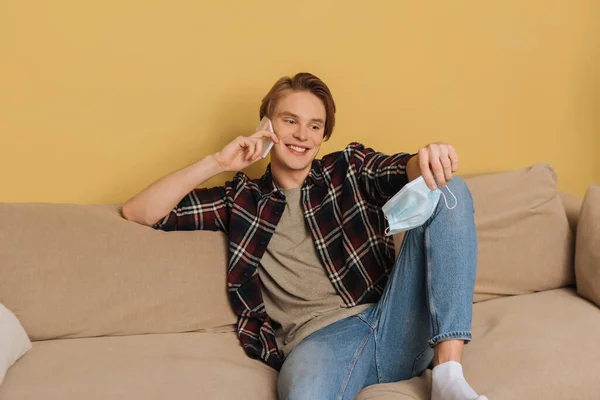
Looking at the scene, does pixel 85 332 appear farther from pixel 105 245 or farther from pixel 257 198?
pixel 257 198

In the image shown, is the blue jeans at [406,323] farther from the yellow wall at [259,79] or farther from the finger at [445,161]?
the yellow wall at [259,79]

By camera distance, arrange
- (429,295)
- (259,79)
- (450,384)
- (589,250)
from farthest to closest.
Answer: (259,79), (589,250), (429,295), (450,384)

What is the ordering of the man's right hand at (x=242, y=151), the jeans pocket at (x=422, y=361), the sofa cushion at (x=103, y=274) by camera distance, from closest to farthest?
the jeans pocket at (x=422, y=361) < the sofa cushion at (x=103, y=274) < the man's right hand at (x=242, y=151)

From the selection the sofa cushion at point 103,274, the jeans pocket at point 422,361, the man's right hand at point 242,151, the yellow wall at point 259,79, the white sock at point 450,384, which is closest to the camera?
the white sock at point 450,384

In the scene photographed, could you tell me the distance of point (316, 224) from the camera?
2.10 meters

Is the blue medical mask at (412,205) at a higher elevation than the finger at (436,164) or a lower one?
lower

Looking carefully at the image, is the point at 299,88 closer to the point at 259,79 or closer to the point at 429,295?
the point at 259,79

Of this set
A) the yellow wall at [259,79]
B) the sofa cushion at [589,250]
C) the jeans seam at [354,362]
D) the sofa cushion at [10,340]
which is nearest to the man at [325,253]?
the jeans seam at [354,362]

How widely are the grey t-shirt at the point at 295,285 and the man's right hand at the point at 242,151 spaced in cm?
15

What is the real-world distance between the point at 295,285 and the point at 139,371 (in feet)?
1.61

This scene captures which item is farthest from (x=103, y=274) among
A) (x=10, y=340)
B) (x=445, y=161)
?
(x=445, y=161)

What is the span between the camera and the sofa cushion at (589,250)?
2299 millimetres

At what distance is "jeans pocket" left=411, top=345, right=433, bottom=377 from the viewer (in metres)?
1.90

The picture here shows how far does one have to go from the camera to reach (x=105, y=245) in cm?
208
